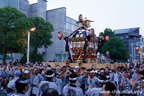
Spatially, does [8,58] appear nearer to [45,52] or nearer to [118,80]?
[45,52]

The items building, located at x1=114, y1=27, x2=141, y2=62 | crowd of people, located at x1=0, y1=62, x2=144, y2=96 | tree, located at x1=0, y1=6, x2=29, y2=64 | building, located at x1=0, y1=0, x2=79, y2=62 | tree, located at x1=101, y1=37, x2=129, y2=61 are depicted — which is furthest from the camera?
building, located at x1=114, y1=27, x2=141, y2=62

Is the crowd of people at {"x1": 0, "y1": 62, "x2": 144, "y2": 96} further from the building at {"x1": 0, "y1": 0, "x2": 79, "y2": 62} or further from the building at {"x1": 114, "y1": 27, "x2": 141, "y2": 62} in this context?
the building at {"x1": 114, "y1": 27, "x2": 141, "y2": 62}

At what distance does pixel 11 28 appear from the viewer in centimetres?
2233

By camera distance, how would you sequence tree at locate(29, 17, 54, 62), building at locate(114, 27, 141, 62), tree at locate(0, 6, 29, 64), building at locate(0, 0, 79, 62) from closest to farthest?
tree at locate(0, 6, 29, 64) < tree at locate(29, 17, 54, 62) < building at locate(0, 0, 79, 62) < building at locate(114, 27, 141, 62)

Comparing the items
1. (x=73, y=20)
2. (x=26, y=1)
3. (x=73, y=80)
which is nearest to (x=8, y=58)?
(x=26, y=1)

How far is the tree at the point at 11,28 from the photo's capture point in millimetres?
21547

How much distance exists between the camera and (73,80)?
4445 mm

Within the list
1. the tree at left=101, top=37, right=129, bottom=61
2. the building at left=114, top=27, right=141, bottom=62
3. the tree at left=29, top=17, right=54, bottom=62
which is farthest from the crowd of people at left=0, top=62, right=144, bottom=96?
the building at left=114, top=27, right=141, bottom=62

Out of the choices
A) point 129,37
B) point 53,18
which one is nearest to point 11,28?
point 53,18

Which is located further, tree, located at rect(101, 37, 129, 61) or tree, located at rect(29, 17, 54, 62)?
tree, located at rect(101, 37, 129, 61)

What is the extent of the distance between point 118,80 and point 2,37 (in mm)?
19151

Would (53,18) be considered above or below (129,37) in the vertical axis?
above

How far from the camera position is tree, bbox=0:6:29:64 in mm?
21547

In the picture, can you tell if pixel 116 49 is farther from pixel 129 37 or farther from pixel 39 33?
pixel 129 37
